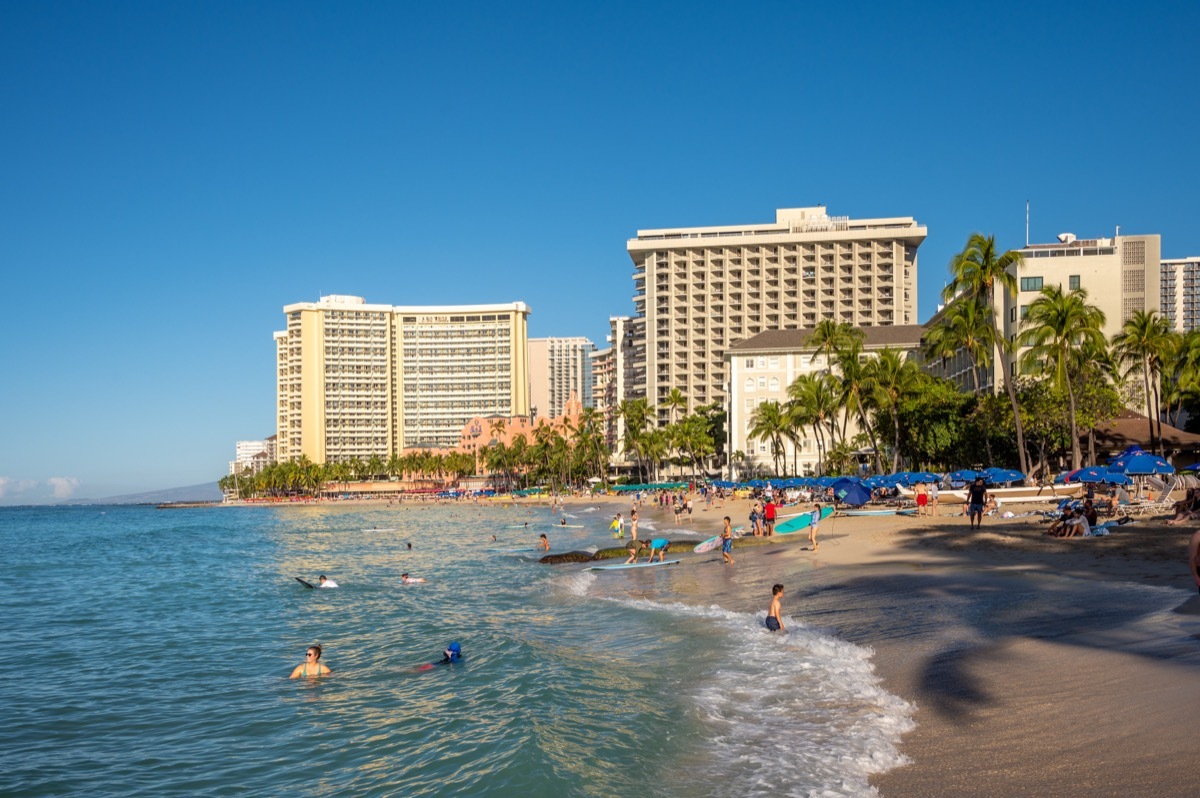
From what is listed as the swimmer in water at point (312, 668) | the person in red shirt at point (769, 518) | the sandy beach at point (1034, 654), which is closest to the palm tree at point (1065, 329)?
the person in red shirt at point (769, 518)

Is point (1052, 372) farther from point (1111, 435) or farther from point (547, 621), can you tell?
point (547, 621)

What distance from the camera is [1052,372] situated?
48.7 m

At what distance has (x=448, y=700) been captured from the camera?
46.0 ft

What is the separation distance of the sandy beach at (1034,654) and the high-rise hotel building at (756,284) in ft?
361

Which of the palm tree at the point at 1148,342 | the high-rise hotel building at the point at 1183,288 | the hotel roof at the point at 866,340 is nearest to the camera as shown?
the palm tree at the point at 1148,342

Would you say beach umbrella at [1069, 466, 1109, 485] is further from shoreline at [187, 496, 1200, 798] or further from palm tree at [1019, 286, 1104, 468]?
shoreline at [187, 496, 1200, 798]

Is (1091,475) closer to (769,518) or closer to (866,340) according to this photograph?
(769,518)

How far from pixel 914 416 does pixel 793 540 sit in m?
36.8

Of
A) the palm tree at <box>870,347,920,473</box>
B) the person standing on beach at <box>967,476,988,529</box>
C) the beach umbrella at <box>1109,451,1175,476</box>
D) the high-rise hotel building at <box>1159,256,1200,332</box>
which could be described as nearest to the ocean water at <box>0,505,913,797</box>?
the person standing on beach at <box>967,476,988,529</box>

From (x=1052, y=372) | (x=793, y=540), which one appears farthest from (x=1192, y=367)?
(x=793, y=540)

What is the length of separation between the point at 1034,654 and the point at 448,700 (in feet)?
29.1

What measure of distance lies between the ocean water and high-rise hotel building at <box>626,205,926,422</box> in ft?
368

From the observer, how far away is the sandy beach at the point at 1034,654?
26.6ft

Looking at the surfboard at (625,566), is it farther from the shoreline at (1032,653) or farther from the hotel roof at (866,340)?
the hotel roof at (866,340)
